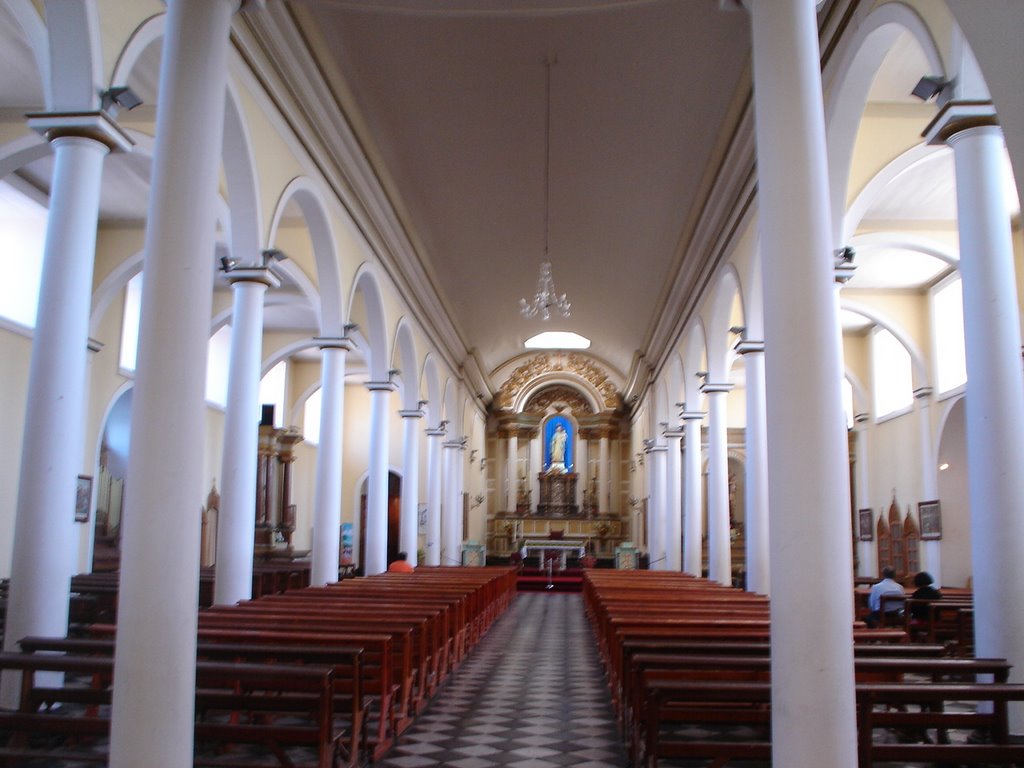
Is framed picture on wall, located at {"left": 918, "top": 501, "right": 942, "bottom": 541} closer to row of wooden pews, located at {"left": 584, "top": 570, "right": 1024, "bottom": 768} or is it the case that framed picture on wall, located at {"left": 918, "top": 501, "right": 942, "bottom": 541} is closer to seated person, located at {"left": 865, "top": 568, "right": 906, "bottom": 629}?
seated person, located at {"left": 865, "top": 568, "right": 906, "bottom": 629}

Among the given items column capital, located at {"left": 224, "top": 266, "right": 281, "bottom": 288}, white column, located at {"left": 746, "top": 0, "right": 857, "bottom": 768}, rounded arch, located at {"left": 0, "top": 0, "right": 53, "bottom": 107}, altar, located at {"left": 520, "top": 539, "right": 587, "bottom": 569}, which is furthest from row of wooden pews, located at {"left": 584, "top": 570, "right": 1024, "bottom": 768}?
altar, located at {"left": 520, "top": 539, "right": 587, "bottom": 569}

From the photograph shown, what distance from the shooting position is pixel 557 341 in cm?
2634

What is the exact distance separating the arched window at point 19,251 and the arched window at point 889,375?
14879mm

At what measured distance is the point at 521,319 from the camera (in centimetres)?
2211

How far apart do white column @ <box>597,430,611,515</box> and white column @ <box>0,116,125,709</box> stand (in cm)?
2301

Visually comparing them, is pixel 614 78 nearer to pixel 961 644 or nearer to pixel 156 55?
pixel 156 55

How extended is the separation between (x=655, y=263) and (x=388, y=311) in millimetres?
4971

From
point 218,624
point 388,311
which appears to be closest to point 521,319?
point 388,311

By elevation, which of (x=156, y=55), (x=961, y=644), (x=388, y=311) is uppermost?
(x=156, y=55)

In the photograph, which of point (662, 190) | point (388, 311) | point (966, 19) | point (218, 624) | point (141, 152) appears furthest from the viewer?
point (388, 311)

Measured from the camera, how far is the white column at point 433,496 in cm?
1859

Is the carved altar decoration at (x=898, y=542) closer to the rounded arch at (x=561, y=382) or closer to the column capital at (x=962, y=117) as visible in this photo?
the rounded arch at (x=561, y=382)

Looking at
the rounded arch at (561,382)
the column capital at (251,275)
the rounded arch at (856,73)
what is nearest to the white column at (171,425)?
the column capital at (251,275)

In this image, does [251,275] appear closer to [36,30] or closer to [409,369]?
[36,30]
